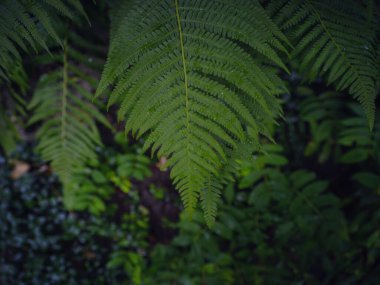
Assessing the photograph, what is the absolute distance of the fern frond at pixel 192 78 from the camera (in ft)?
3.36

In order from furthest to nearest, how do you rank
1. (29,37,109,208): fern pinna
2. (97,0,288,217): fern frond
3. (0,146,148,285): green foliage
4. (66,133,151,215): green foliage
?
(0,146,148,285): green foliage, (66,133,151,215): green foliage, (29,37,109,208): fern pinna, (97,0,288,217): fern frond

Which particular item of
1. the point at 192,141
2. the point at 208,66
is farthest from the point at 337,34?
the point at 192,141

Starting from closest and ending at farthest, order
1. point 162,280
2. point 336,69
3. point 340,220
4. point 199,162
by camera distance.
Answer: point 199,162 < point 336,69 < point 340,220 < point 162,280

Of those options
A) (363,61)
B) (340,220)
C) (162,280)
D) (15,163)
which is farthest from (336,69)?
(15,163)

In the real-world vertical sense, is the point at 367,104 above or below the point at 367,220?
above

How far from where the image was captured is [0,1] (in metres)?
1.17

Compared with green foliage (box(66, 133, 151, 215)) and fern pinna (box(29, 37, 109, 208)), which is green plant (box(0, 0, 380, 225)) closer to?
fern pinna (box(29, 37, 109, 208))

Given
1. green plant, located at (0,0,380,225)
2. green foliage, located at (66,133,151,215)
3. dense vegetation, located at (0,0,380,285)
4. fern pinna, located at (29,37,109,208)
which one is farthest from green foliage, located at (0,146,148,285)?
green plant, located at (0,0,380,225)

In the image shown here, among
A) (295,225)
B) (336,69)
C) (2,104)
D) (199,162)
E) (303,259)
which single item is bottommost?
(303,259)

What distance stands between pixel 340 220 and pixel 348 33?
1.12 metres

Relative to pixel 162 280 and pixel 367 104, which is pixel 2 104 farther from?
pixel 367 104

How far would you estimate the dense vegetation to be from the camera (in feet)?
3.49

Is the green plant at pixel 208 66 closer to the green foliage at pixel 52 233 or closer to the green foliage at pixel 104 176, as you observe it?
the green foliage at pixel 104 176

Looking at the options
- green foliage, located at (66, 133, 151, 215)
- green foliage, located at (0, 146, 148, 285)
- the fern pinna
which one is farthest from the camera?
green foliage, located at (0, 146, 148, 285)
